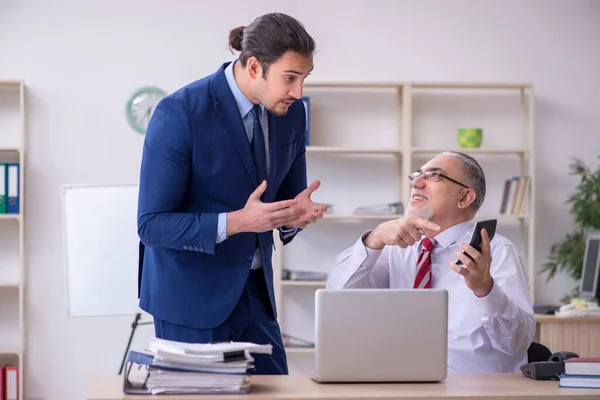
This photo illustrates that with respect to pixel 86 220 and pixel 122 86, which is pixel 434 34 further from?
pixel 86 220

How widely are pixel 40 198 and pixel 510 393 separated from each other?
13.8ft

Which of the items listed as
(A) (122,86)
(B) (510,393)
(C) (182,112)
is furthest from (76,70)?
(B) (510,393)

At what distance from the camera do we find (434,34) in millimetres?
5566

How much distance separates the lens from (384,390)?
5.92ft

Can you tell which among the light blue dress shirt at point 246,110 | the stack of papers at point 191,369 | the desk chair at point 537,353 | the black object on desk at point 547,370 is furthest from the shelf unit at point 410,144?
the stack of papers at point 191,369

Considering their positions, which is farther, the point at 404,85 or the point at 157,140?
the point at 404,85

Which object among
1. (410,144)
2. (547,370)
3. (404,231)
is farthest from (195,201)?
(410,144)

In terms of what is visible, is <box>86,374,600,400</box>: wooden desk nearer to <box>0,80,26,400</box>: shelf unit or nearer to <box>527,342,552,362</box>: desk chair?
<box>527,342,552,362</box>: desk chair

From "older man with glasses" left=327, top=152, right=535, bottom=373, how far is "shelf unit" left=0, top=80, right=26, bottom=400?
10.2 feet

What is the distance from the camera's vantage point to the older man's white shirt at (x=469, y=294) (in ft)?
7.81

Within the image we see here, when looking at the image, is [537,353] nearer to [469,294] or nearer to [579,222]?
[469,294]

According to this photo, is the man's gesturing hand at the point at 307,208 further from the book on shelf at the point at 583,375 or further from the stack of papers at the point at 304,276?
the stack of papers at the point at 304,276

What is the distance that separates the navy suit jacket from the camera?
2154 millimetres

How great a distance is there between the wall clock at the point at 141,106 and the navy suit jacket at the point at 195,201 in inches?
127
